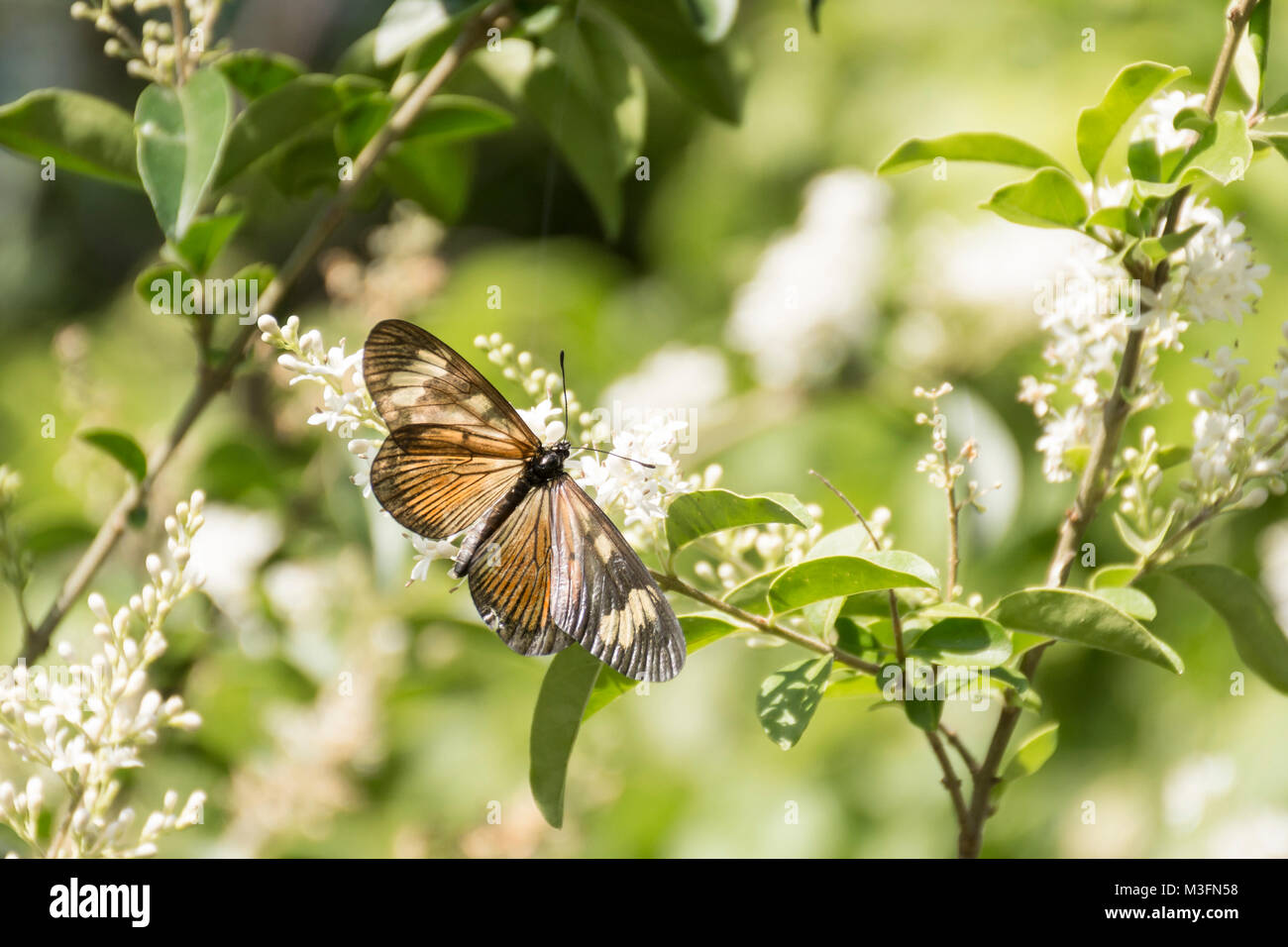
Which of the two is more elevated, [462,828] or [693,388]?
[693,388]

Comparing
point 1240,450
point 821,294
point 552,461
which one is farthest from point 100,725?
point 821,294

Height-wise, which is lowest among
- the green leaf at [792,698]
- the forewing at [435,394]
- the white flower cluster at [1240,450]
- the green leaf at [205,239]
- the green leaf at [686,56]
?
the green leaf at [792,698]

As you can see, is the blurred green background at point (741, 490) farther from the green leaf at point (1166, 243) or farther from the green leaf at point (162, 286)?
the green leaf at point (1166, 243)

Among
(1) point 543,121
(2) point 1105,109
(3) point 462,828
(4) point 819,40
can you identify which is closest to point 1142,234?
(2) point 1105,109

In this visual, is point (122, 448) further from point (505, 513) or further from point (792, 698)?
point (792, 698)

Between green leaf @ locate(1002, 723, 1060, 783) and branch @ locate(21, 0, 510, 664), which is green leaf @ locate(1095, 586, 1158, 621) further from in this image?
branch @ locate(21, 0, 510, 664)

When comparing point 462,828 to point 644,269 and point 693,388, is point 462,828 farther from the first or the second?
point 644,269

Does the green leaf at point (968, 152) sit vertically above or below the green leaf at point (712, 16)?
below

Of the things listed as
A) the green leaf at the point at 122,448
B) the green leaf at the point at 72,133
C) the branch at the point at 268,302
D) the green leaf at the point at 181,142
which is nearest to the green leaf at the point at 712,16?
the branch at the point at 268,302
